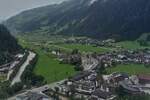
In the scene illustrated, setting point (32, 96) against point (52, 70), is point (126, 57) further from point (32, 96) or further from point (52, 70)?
point (32, 96)

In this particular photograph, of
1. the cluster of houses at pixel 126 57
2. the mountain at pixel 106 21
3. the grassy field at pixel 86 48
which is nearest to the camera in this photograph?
the cluster of houses at pixel 126 57

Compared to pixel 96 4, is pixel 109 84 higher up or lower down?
lower down

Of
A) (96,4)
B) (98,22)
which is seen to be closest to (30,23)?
(96,4)

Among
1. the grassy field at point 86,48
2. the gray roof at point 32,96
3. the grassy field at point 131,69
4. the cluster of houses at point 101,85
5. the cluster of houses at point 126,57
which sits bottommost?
the gray roof at point 32,96

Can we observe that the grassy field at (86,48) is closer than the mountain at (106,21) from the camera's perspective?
Yes

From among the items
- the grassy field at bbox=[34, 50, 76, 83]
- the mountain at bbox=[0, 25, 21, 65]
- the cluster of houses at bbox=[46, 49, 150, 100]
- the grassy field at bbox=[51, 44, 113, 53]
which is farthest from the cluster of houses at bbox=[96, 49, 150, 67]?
the mountain at bbox=[0, 25, 21, 65]

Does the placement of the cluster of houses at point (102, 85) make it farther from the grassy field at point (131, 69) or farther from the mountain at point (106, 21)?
the mountain at point (106, 21)

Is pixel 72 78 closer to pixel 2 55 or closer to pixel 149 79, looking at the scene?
pixel 149 79

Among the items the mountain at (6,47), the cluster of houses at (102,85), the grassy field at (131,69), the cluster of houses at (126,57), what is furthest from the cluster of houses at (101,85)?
the mountain at (6,47)
